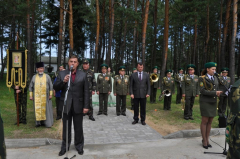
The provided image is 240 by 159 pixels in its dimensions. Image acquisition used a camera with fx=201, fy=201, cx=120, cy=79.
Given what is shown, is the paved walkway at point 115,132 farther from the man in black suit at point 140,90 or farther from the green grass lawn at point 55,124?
the green grass lawn at point 55,124

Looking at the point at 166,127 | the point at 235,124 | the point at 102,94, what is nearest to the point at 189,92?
the point at 166,127

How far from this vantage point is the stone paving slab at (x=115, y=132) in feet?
18.7

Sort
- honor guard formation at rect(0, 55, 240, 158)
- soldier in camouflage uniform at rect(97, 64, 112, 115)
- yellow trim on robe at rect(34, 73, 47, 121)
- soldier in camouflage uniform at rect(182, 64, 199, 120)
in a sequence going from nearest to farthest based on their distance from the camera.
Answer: honor guard formation at rect(0, 55, 240, 158)
yellow trim on robe at rect(34, 73, 47, 121)
soldier in camouflage uniform at rect(182, 64, 199, 120)
soldier in camouflage uniform at rect(97, 64, 112, 115)

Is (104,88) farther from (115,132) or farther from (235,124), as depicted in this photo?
(235,124)

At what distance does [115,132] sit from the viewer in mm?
6414

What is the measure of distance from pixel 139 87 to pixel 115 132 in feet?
6.43

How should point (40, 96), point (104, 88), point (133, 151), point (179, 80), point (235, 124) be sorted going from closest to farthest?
point (235, 124) < point (133, 151) < point (40, 96) < point (104, 88) < point (179, 80)

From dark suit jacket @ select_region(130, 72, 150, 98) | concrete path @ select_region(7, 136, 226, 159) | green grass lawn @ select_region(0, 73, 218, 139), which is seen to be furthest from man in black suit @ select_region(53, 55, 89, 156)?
dark suit jacket @ select_region(130, 72, 150, 98)

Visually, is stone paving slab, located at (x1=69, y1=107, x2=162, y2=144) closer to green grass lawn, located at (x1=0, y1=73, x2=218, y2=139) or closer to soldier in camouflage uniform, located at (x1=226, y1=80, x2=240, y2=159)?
green grass lawn, located at (x1=0, y1=73, x2=218, y2=139)

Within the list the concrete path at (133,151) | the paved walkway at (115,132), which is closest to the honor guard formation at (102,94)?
the concrete path at (133,151)

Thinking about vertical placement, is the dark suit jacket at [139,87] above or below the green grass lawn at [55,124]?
above

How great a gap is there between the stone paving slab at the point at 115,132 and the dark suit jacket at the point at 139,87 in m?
1.13

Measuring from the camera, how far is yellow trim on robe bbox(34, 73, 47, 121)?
22.2 feet

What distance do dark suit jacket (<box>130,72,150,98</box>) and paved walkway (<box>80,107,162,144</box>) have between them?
1126 mm
